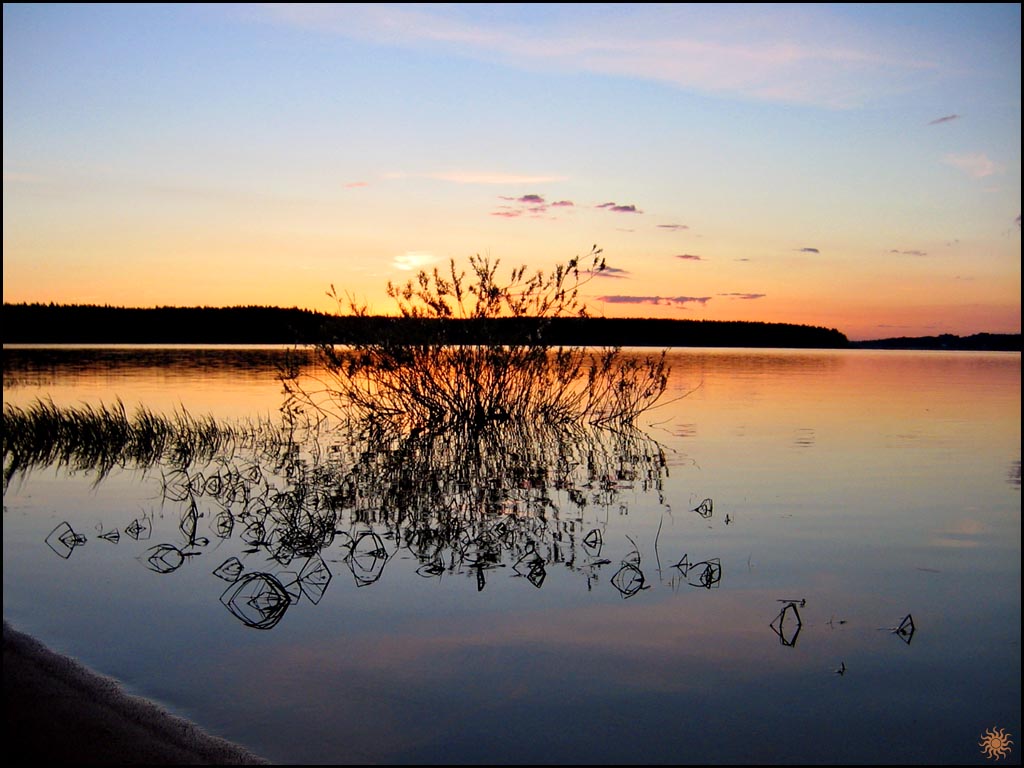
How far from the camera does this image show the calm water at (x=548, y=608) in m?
5.32

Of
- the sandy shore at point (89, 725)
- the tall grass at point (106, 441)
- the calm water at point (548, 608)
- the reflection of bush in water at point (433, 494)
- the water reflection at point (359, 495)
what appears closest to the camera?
the sandy shore at point (89, 725)

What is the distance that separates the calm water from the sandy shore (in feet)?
→ 0.87

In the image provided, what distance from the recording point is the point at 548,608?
741 centimetres

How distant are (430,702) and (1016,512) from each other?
33.9ft

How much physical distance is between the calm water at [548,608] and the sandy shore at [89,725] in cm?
26

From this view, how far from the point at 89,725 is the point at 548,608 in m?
3.78

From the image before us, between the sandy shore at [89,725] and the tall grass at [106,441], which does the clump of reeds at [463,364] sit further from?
the sandy shore at [89,725]

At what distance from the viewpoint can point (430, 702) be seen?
5.60 metres

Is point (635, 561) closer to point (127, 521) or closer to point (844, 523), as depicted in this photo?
point (844, 523)

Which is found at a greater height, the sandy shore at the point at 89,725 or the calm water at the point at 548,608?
the sandy shore at the point at 89,725

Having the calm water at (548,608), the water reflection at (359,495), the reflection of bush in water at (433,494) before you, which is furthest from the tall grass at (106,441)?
the reflection of bush in water at (433,494)

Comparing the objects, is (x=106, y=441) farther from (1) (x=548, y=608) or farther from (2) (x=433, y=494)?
(1) (x=548, y=608)

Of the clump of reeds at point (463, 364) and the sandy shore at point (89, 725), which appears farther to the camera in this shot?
the clump of reeds at point (463, 364)

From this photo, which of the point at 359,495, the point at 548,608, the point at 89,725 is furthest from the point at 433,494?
the point at 89,725
